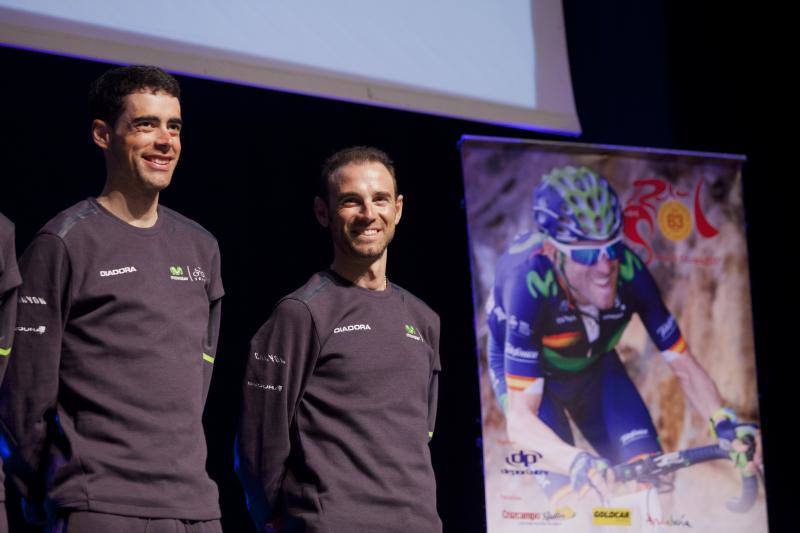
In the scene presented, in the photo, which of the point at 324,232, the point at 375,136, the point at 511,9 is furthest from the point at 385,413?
the point at 511,9

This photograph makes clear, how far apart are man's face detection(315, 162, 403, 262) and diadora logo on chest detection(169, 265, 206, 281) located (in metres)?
0.42

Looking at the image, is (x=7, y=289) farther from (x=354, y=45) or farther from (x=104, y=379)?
(x=354, y=45)

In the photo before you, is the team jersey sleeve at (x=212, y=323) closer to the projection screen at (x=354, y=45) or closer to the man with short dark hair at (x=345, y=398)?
the man with short dark hair at (x=345, y=398)

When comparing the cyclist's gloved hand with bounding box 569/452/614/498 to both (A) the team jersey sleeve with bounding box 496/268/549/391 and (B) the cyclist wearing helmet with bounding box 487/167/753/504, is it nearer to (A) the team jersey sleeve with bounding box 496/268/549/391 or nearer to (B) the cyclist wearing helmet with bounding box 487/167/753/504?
(B) the cyclist wearing helmet with bounding box 487/167/753/504

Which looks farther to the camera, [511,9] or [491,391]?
[511,9]

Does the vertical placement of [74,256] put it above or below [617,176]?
below

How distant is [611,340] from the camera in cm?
382

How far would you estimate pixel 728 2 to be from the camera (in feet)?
15.6

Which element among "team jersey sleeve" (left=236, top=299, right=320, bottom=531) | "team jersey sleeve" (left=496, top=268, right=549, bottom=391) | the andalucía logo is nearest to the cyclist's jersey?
"team jersey sleeve" (left=496, top=268, right=549, bottom=391)

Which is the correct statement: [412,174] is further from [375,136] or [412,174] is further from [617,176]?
[617,176]

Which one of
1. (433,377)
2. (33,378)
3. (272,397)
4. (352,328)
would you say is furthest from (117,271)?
(433,377)

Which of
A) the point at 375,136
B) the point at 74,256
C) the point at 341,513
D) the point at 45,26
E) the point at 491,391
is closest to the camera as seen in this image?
the point at 74,256

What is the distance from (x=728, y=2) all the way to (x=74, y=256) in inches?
145

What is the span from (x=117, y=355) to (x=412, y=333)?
82 centimetres
